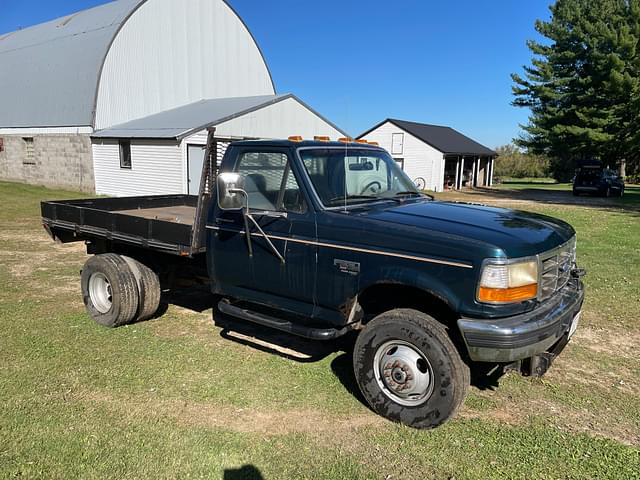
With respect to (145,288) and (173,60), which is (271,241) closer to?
(145,288)

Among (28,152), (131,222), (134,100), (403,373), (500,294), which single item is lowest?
(403,373)

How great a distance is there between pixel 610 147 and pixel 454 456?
3472cm

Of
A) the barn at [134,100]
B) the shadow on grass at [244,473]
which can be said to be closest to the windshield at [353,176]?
the shadow on grass at [244,473]

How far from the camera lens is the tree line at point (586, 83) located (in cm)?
3045

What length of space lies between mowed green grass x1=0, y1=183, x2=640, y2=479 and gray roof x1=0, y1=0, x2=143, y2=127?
21.0m

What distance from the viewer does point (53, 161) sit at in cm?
2623

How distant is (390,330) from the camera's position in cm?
395

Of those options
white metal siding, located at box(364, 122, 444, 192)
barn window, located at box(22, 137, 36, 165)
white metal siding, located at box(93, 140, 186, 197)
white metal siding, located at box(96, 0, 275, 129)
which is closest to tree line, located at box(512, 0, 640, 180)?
white metal siding, located at box(364, 122, 444, 192)

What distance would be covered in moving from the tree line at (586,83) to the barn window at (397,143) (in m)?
8.92

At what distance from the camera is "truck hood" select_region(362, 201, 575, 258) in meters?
3.66

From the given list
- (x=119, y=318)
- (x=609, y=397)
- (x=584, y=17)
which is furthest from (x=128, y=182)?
(x=584, y=17)

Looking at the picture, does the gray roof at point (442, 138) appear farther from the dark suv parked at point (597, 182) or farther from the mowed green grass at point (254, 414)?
the mowed green grass at point (254, 414)

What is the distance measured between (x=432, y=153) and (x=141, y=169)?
2217cm

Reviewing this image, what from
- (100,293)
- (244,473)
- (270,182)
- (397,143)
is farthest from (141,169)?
(397,143)
